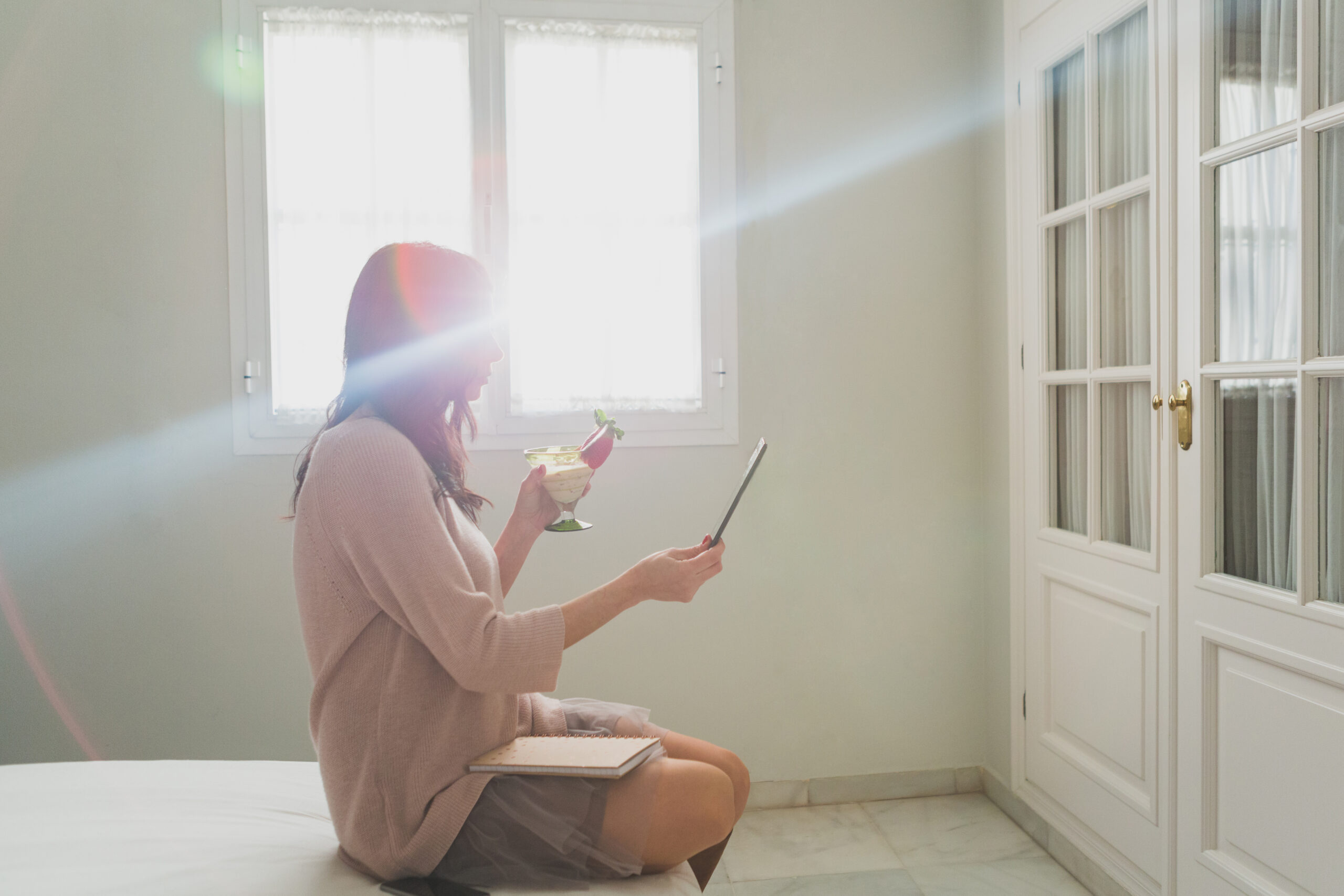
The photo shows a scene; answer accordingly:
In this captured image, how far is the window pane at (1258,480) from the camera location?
5.38 feet

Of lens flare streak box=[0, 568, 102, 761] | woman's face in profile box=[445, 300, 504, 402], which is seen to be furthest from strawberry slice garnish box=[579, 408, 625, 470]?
lens flare streak box=[0, 568, 102, 761]

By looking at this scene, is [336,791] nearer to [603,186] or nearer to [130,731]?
[130,731]

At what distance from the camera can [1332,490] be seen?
5.06 feet

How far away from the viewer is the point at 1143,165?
2.03 meters

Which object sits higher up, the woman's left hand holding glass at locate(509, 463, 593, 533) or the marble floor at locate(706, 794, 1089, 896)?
the woman's left hand holding glass at locate(509, 463, 593, 533)

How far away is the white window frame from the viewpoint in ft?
8.26

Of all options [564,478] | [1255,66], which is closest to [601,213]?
[564,478]

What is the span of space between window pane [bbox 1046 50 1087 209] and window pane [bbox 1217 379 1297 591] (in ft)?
2.62

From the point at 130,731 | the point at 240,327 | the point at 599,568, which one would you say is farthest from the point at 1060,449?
the point at 130,731

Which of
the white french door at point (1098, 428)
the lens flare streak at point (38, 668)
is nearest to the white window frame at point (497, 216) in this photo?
the lens flare streak at point (38, 668)

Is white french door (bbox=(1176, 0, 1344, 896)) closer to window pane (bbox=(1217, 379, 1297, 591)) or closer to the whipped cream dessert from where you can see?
Answer: window pane (bbox=(1217, 379, 1297, 591))

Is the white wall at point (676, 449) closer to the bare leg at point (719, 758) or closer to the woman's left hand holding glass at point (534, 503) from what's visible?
the woman's left hand holding glass at point (534, 503)

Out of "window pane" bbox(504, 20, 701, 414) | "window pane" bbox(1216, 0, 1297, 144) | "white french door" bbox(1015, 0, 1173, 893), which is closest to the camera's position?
"window pane" bbox(1216, 0, 1297, 144)

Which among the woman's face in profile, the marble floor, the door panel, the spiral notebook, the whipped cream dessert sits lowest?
the marble floor
